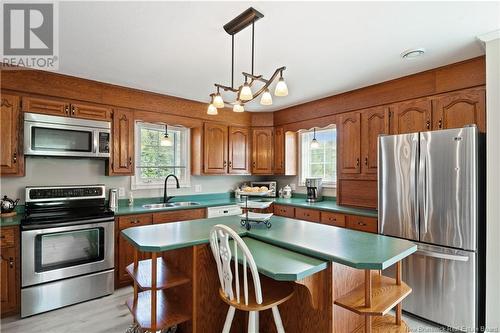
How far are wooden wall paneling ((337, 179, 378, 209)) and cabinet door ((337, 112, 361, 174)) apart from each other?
16 cm

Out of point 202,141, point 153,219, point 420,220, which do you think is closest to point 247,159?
point 202,141

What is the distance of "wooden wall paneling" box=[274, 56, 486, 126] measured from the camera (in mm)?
2551

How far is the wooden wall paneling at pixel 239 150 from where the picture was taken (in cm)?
448

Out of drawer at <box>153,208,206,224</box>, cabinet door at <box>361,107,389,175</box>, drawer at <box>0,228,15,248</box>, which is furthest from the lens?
drawer at <box>153,208,206,224</box>

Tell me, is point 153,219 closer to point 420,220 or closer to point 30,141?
point 30,141

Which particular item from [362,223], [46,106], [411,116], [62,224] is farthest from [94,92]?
[411,116]

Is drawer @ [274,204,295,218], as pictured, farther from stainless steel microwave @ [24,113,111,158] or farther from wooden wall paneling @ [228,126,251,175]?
stainless steel microwave @ [24,113,111,158]

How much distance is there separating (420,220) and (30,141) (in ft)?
12.9

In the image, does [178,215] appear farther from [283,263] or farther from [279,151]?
[283,263]

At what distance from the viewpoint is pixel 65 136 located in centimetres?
296

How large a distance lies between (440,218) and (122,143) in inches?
140

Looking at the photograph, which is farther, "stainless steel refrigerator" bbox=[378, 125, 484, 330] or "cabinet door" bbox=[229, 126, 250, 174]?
"cabinet door" bbox=[229, 126, 250, 174]

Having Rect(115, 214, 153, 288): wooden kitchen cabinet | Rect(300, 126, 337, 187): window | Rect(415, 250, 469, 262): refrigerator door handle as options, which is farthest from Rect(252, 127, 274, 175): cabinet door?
Rect(415, 250, 469, 262): refrigerator door handle

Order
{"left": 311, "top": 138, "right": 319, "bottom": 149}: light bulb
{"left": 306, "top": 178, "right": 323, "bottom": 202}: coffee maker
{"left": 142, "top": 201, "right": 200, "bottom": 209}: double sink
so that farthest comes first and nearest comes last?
{"left": 311, "top": 138, "right": 319, "bottom": 149}: light bulb
{"left": 306, "top": 178, "right": 323, "bottom": 202}: coffee maker
{"left": 142, "top": 201, "right": 200, "bottom": 209}: double sink
